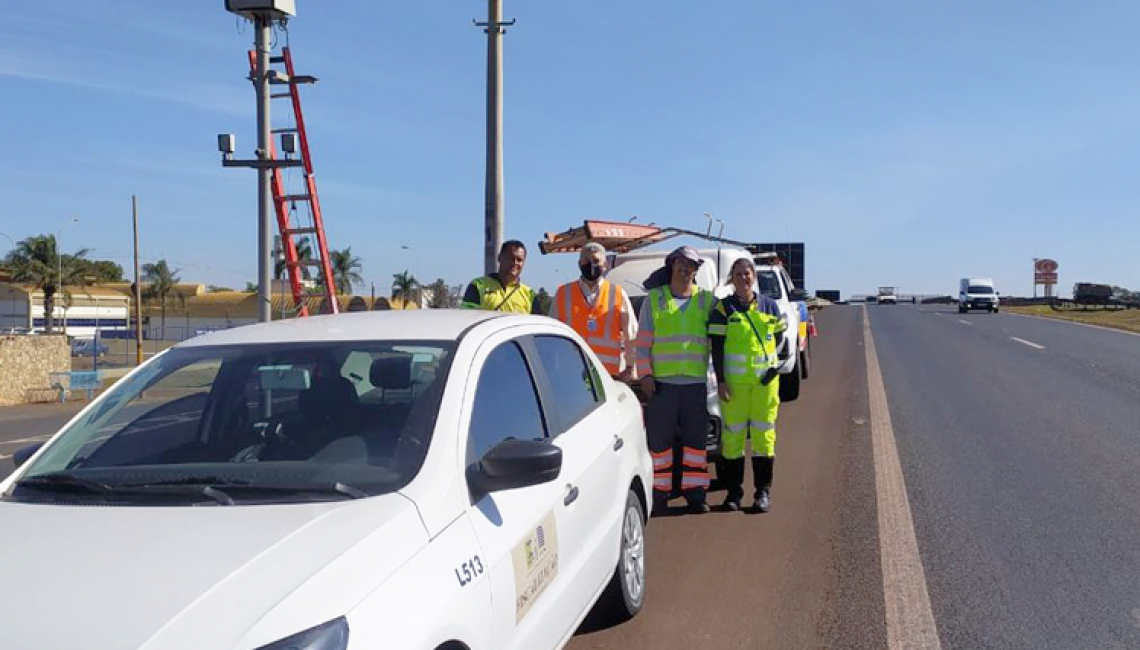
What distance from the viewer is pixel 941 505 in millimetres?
7023

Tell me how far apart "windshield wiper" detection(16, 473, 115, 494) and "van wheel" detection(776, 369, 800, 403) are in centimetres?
1049

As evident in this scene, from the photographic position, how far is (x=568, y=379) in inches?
179

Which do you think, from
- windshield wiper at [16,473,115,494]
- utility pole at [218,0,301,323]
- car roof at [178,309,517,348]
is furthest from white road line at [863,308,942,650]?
utility pole at [218,0,301,323]

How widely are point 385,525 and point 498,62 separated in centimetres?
958

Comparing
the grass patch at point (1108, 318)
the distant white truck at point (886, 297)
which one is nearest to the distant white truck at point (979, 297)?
the grass patch at point (1108, 318)

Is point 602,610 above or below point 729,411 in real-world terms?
below

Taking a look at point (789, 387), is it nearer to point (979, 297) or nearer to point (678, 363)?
point (678, 363)

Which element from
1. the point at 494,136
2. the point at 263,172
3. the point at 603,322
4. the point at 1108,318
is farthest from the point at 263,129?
the point at 1108,318

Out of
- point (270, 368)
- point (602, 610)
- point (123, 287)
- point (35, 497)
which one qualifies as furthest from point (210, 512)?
point (123, 287)

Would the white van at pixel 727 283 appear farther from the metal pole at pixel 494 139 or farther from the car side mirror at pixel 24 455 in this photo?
the car side mirror at pixel 24 455

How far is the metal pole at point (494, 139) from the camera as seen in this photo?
11.4m

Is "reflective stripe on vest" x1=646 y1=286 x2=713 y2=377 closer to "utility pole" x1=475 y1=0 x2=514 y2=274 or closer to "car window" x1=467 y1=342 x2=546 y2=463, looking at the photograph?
"car window" x1=467 y1=342 x2=546 y2=463

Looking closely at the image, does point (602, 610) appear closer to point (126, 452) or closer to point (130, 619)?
point (126, 452)

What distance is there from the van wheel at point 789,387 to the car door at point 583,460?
8.25 m
